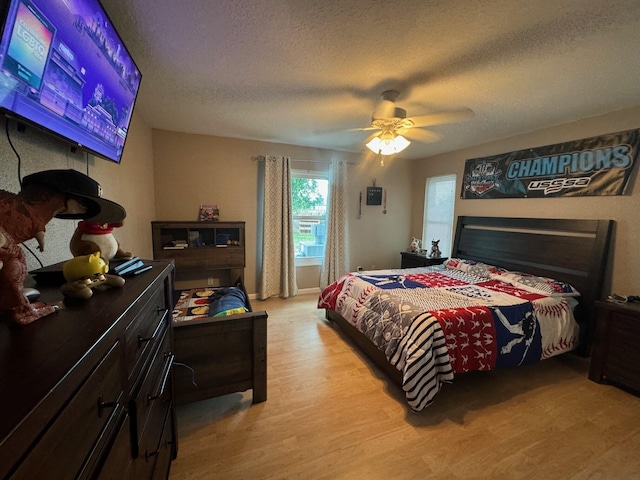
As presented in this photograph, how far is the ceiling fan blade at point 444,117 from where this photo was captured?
2217 mm

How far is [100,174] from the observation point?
6.04 feet

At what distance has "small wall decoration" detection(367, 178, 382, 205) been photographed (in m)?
4.55

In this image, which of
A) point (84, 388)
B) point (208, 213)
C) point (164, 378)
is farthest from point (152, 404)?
point (208, 213)

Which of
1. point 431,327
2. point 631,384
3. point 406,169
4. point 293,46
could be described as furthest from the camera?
point 406,169

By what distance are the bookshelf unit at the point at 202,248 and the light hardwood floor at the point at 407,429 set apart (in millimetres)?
1654

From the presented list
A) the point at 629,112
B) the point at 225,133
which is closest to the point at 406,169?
the point at 629,112

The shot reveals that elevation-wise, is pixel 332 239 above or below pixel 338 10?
below

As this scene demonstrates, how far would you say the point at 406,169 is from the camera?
4.78 meters

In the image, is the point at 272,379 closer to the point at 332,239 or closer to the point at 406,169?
the point at 332,239

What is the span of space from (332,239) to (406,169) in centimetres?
189

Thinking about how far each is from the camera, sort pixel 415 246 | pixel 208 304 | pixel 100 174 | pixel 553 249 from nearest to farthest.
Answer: pixel 100 174, pixel 208 304, pixel 553 249, pixel 415 246

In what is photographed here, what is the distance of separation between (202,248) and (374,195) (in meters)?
2.83

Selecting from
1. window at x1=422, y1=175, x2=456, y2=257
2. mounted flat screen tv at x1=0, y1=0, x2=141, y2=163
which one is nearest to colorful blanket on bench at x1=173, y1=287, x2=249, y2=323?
mounted flat screen tv at x1=0, y1=0, x2=141, y2=163

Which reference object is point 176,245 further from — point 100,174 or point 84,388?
point 84,388
